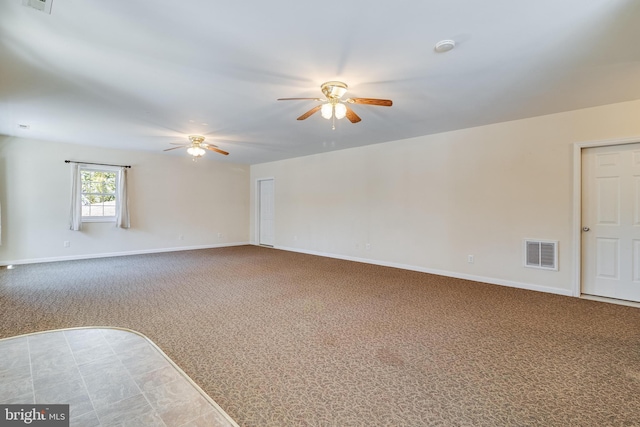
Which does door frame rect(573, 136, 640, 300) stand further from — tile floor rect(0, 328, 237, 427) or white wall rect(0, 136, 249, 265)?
white wall rect(0, 136, 249, 265)

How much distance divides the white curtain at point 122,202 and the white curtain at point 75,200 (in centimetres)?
71

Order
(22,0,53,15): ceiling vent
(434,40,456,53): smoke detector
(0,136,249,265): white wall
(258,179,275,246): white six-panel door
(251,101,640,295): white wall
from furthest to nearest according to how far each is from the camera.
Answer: (258,179,275,246): white six-panel door → (0,136,249,265): white wall → (251,101,640,295): white wall → (434,40,456,53): smoke detector → (22,0,53,15): ceiling vent

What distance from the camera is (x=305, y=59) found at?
2578 mm

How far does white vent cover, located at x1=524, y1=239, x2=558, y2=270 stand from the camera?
4.02 meters

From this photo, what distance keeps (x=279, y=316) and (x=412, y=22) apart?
2.94 m

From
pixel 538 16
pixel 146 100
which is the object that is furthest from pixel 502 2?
pixel 146 100

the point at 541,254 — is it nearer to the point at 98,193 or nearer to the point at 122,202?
the point at 122,202

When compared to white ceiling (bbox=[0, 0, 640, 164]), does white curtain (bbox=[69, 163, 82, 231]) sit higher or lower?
lower

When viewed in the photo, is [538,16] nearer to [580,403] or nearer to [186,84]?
[580,403]

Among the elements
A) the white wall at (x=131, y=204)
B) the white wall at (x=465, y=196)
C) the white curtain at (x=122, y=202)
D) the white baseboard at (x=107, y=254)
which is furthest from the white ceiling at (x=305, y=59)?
the white baseboard at (x=107, y=254)

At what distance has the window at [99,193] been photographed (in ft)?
21.0

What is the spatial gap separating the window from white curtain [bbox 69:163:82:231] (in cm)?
18

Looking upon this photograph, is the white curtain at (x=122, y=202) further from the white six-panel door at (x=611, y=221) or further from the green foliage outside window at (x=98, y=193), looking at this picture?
the white six-panel door at (x=611, y=221)

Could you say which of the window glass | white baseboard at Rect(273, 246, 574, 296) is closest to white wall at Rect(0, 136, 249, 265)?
the window glass
